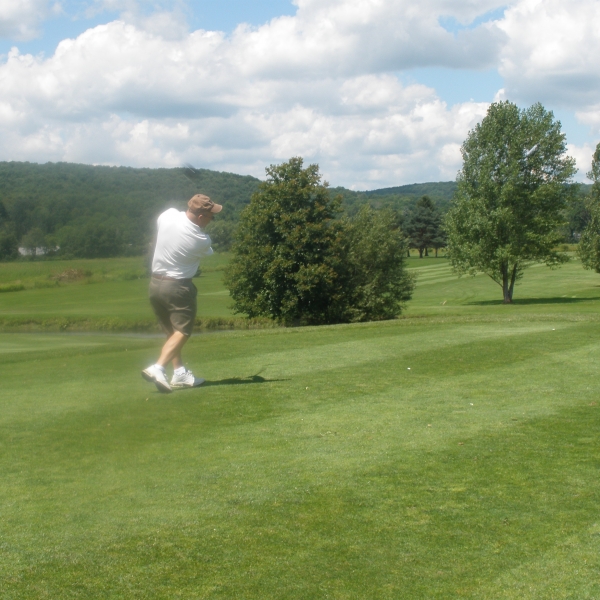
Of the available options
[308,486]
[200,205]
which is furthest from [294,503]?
[200,205]

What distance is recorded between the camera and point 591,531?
4383 millimetres

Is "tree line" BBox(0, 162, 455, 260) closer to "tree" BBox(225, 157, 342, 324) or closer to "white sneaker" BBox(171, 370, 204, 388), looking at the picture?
"white sneaker" BBox(171, 370, 204, 388)

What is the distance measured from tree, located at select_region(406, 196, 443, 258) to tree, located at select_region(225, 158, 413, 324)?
84118mm

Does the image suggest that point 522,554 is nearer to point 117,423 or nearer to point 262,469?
point 262,469

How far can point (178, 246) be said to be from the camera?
9.08 meters

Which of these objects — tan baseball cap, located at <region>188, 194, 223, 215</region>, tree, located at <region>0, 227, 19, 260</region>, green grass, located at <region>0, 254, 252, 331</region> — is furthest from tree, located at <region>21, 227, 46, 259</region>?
tan baseball cap, located at <region>188, 194, 223, 215</region>

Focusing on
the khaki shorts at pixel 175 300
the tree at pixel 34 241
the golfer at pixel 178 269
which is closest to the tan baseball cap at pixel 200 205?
the golfer at pixel 178 269

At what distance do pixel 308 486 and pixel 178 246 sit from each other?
182 inches

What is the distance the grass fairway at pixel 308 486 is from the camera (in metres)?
3.90

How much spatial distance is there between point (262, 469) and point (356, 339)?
9.13 metres

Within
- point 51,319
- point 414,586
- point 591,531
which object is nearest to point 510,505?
point 591,531

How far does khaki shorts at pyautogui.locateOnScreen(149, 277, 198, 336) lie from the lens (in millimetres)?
9211

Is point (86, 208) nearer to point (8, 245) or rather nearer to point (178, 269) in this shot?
point (8, 245)

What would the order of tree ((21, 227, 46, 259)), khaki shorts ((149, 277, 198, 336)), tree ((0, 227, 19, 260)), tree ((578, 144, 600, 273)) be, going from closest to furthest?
khaki shorts ((149, 277, 198, 336)) < tree ((21, 227, 46, 259)) < tree ((0, 227, 19, 260)) < tree ((578, 144, 600, 273))
